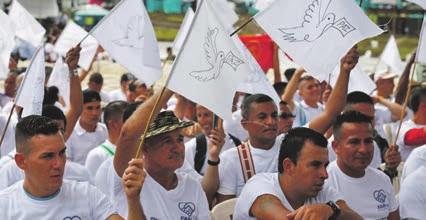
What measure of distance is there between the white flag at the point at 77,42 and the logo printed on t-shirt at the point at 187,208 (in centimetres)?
456

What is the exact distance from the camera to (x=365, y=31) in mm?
4961

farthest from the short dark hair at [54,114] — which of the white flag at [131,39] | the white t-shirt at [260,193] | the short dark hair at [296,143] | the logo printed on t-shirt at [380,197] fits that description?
the logo printed on t-shirt at [380,197]

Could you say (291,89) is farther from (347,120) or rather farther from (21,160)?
(21,160)

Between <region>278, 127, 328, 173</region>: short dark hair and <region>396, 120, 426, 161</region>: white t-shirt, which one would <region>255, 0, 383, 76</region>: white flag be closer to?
<region>278, 127, 328, 173</region>: short dark hair

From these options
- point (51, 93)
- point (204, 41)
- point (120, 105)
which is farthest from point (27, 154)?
point (51, 93)

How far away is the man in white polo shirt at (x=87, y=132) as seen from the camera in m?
7.72

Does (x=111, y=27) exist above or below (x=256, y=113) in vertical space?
above

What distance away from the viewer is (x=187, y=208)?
4.84 m

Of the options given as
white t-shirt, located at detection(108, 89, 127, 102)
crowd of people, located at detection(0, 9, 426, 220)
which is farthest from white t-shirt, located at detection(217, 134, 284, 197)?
white t-shirt, located at detection(108, 89, 127, 102)

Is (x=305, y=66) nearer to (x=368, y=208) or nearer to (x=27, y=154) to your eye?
(x=368, y=208)

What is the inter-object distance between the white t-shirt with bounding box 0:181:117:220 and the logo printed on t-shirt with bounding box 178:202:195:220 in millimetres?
676

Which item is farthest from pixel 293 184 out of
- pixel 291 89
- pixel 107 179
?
pixel 291 89

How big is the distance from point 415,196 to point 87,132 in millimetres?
3843

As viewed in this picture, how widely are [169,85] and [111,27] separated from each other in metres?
1.76
